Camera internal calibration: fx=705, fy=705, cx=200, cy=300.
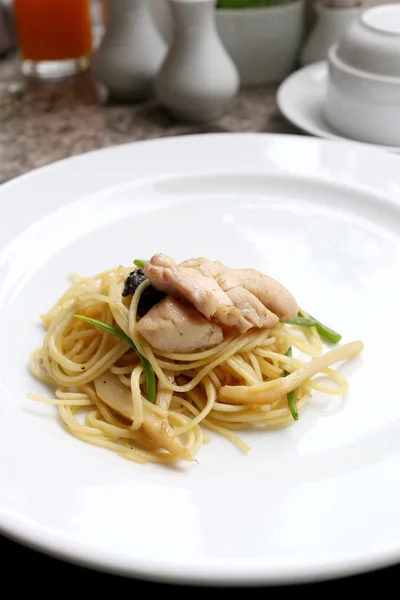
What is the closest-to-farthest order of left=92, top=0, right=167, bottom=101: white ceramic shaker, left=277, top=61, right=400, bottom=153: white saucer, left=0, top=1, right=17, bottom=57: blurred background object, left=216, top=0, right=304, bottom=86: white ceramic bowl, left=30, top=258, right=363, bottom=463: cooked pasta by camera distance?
left=30, top=258, right=363, bottom=463: cooked pasta < left=277, top=61, right=400, bottom=153: white saucer < left=92, top=0, right=167, bottom=101: white ceramic shaker < left=216, top=0, right=304, bottom=86: white ceramic bowl < left=0, top=1, right=17, bottom=57: blurred background object

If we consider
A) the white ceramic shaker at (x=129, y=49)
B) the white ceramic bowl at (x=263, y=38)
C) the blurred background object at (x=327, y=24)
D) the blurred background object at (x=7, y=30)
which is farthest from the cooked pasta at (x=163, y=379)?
the blurred background object at (x=7, y=30)

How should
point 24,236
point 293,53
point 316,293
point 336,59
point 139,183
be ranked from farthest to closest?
point 293,53 < point 336,59 < point 139,183 < point 24,236 < point 316,293

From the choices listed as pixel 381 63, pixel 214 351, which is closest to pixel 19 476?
pixel 214 351

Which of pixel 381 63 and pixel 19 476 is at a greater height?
pixel 381 63

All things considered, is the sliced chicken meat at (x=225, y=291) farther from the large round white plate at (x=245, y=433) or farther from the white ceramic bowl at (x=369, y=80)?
the white ceramic bowl at (x=369, y=80)

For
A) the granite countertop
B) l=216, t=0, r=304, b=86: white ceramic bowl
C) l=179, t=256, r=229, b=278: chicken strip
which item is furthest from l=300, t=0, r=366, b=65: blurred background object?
l=179, t=256, r=229, b=278: chicken strip

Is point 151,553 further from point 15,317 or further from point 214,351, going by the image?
point 15,317

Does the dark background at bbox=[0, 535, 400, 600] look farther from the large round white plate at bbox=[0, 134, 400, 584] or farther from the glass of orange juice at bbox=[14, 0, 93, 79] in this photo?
the glass of orange juice at bbox=[14, 0, 93, 79]
